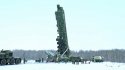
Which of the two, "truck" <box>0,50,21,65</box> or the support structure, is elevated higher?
the support structure

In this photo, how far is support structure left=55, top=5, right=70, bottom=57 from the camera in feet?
179

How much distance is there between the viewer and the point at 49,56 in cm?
5688

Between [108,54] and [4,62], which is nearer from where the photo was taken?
[4,62]

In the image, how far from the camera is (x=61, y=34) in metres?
54.8

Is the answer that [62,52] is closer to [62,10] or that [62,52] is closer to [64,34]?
[64,34]

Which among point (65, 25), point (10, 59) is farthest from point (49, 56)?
point (10, 59)

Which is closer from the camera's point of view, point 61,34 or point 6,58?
point 6,58

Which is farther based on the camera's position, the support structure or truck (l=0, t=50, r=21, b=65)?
the support structure

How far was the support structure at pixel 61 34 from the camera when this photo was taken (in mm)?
54688

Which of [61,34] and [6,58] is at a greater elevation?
[61,34]

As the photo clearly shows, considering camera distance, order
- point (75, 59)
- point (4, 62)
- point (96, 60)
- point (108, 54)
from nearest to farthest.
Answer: point (4, 62) → point (75, 59) → point (96, 60) → point (108, 54)

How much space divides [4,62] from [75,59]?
11644 mm

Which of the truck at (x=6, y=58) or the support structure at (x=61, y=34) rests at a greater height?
the support structure at (x=61, y=34)

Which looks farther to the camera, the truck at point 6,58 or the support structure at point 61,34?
the support structure at point 61,34
